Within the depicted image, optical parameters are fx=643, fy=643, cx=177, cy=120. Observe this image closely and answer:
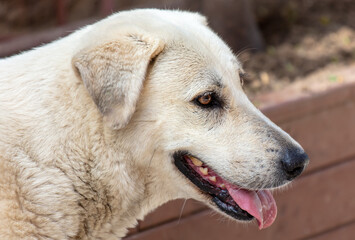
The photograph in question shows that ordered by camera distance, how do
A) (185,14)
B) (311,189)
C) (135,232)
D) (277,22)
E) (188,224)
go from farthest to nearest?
(277,22) → (311,189) → (188,224) → (135,232) → (185,14)

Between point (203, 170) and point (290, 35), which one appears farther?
point (290, 35)

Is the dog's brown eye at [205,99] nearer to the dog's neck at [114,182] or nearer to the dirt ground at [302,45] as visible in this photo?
the dog's neck at [114,182]

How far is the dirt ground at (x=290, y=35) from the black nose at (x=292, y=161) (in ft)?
6.77

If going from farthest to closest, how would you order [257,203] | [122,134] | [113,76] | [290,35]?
[290,35], [257,203], [122,134], [113,76]

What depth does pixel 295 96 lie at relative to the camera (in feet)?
16.7

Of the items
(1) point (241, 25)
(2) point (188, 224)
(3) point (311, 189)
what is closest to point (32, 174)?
(2) point (188, 224)

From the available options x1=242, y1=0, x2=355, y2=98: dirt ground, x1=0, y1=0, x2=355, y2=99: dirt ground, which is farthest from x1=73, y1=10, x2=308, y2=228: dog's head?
x1=242, y1=0, x2=355, y2=98: dirt ground

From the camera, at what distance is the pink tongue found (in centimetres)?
336

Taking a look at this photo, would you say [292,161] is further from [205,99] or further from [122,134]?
[122,134]

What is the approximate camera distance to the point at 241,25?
20.3ft

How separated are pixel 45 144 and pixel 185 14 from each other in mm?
1117

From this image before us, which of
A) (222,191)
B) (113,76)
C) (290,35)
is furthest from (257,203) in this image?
(290,35)

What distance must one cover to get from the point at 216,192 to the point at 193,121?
42 centimetres

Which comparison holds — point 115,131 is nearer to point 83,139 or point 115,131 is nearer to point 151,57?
point 83,139
